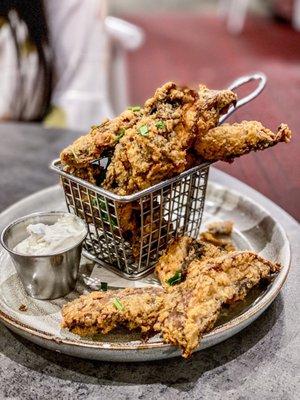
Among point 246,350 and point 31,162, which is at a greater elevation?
point 246,350

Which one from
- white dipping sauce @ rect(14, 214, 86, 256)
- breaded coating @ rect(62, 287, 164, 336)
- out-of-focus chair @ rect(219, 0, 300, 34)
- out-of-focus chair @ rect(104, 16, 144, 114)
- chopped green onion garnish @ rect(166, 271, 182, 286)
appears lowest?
out-of-focus chair @ rect(219, 0, 300, 34)

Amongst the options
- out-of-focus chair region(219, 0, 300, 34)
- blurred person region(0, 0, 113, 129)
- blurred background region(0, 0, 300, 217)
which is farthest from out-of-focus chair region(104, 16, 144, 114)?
out-of-focus chair region(219, 0, 300, 34)

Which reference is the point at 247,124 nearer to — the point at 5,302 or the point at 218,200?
the point at 218,200

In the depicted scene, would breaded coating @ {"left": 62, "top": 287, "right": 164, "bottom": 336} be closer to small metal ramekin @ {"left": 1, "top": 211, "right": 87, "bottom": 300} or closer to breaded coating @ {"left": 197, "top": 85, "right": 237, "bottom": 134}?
small metal ramekin @ {"left": 1, "top": 211, "right": 87, "bottom": 300}

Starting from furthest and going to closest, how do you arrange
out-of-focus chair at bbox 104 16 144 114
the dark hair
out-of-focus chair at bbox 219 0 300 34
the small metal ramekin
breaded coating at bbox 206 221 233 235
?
1. out-of-focus chair at bbox 219 0 300 34
2. out-of-focus chair at bbox 104 16 144 114
3. the dark hair
4. breaded coating at bbox 206 221 233 235
5. the small metal ramekin

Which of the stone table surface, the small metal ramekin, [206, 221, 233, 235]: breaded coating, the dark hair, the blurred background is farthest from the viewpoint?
the dark hair

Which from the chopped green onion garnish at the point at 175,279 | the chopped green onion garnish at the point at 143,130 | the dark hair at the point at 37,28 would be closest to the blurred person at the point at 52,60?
the dark hair at the point at 37,28

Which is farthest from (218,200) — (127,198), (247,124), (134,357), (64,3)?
(64,3)
